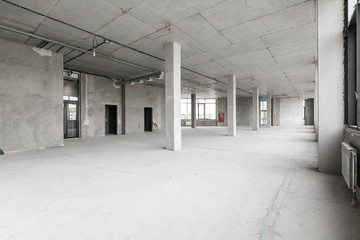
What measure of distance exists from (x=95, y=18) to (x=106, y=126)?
994 centimetres

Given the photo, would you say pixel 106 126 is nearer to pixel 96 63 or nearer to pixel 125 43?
pixel 96 63

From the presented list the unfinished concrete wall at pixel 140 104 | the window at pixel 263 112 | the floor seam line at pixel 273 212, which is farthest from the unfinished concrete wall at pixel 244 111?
the floor seam line at pixel 273 212

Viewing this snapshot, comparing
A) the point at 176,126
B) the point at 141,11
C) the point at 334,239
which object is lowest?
the point at 334,239

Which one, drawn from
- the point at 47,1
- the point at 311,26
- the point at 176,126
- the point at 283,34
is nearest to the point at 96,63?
the point at 47,1

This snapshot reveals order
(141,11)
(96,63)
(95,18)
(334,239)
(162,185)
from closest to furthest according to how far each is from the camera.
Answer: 1. (334,239)
2. (162,185)
3. (141,11)
4. (95,18)
5. (96,63)

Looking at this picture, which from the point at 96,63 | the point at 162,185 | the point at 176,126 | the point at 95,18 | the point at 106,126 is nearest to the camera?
the point at 162,185

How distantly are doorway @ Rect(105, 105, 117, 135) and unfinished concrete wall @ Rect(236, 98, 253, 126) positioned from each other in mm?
20126

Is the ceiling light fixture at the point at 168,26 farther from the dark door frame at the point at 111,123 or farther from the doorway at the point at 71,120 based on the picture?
the dark door frame at the point at 111,123

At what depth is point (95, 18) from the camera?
529 centimetres

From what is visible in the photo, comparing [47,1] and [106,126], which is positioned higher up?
[47,1]

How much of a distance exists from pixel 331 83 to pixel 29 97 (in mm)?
9416

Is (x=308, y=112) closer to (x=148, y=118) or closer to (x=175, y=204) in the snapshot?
(x=148, y=118)

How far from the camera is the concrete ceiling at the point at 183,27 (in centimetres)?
474

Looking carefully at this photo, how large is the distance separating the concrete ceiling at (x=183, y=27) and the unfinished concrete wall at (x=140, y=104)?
5.08 m
